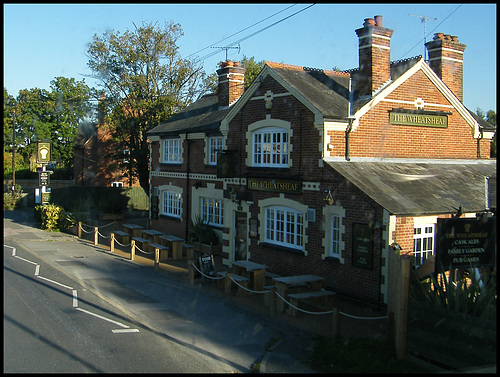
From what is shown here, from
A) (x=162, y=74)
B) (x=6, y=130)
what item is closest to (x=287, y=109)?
(x=162, y=74)

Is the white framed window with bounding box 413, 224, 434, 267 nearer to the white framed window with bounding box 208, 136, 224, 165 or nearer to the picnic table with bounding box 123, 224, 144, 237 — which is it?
the white framed window with bounding box 208, 136, 224, 165

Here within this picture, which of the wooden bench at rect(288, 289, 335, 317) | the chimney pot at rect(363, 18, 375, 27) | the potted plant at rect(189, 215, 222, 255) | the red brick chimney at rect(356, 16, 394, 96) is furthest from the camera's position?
the potted plant at rect(189, 215, 222, 255)

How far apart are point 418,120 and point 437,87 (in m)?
1.42

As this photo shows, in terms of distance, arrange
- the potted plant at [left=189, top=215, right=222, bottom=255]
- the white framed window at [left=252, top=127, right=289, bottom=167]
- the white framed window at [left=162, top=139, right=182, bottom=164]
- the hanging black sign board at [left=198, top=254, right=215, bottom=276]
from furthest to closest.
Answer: the white framed window at [left=162, top=139, right=182, bottom=164] → the potted plant at [left=189, top=215, right=222, bottom=255] → the white framed window at [left=252, top=127, right=289, bottom=167] → the hanging black sign board at [left=198, top=254, right=215, bottom=276]

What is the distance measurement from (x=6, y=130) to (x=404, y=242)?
150 ft

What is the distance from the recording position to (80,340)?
10016 millimetres

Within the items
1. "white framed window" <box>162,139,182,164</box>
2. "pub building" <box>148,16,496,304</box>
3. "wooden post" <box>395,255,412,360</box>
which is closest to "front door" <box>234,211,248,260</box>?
"pub building" <box>148,16,496,304</box>

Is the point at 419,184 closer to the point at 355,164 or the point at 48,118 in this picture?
the point at 355,164

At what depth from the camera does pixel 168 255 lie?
20438 mm

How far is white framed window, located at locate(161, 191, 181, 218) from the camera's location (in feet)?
81.3

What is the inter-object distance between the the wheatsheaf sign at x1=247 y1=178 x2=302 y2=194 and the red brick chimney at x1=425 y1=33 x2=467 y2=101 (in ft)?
24.6

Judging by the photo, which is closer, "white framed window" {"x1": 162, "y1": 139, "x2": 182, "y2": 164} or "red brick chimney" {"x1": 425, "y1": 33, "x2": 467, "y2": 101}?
"red brick chimney" {"x1": 425, "y1": 33, "x2": 467, "y2": 101}

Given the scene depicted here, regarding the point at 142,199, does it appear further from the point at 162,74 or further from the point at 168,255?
the point at 168,255

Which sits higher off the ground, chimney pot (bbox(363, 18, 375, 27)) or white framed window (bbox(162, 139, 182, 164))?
chimney pot (bbox(363, 18, 375, 27))
